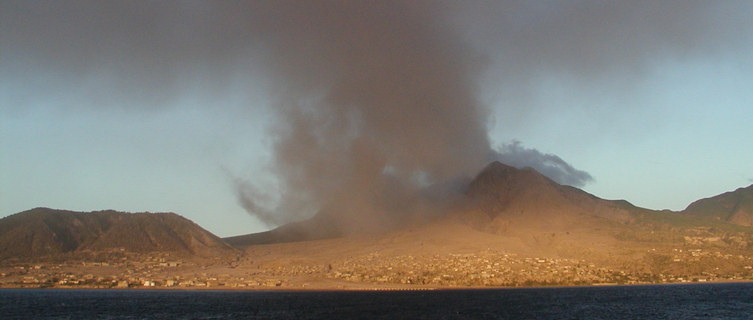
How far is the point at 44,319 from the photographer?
106500 mm

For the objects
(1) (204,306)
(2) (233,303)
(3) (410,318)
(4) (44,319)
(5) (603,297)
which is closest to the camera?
(4) (44,319)

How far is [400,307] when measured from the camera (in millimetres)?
139125

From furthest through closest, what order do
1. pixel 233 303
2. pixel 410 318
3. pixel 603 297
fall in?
pixel 603 297 < pixel 233 303 < pixel 410 318

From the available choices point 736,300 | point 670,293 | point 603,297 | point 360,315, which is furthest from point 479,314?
point 670,293

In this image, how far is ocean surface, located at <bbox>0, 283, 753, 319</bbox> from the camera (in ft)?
384

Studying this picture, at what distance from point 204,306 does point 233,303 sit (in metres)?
11.0

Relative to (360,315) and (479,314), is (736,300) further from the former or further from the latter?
(360,315)

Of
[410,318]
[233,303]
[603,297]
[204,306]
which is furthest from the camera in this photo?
[603,297]

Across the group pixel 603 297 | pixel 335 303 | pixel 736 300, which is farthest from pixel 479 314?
pixel 736 300

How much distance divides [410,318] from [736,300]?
87.0 meters

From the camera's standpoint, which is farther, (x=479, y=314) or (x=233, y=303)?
(x=233, y=303)

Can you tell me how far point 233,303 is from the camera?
14750 centimetres

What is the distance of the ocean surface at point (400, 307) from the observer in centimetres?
11694

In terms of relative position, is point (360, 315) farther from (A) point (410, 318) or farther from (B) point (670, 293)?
(B) point (670, 293)
